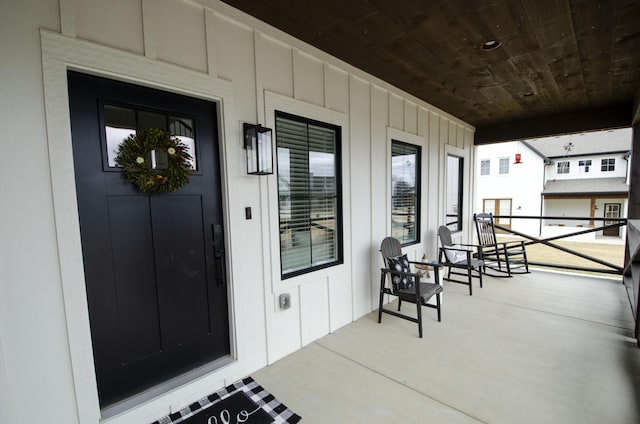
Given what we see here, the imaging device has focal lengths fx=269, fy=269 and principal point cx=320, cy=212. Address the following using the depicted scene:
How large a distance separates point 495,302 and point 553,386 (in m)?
1.71

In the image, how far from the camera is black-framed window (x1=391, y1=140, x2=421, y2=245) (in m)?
3.80

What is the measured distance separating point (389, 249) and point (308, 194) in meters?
1.29

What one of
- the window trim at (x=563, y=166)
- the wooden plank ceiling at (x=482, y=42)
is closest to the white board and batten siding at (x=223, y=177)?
the wooden plank ceiling at (x=482, y=42)

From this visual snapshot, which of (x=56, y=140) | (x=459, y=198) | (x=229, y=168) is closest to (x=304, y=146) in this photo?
(x=229, y=168)

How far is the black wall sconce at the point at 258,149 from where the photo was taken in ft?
6.86

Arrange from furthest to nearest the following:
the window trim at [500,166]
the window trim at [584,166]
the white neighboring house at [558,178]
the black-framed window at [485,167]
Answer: the black-framed window at [485,167]
the window trim at [500,166]
the window trim at [584,166]
the white neighboring house at [558,178]

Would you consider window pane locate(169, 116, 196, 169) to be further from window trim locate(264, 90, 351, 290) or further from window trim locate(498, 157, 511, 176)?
window trim locate(498, 157, 511, 176)

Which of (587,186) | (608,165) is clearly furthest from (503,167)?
(608,165)

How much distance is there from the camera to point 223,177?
6.73 feet

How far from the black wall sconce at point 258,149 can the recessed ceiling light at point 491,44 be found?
2.21 metres

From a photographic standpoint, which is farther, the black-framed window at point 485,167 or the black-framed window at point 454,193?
the black-framed window at point 485,167

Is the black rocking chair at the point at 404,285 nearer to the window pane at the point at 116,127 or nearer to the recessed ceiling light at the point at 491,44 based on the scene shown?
the recessed ceiling light at the point at 491,44

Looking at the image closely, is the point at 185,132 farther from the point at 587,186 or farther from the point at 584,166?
the point at 584,166

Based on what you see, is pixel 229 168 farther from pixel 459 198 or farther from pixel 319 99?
pixel 459 198
